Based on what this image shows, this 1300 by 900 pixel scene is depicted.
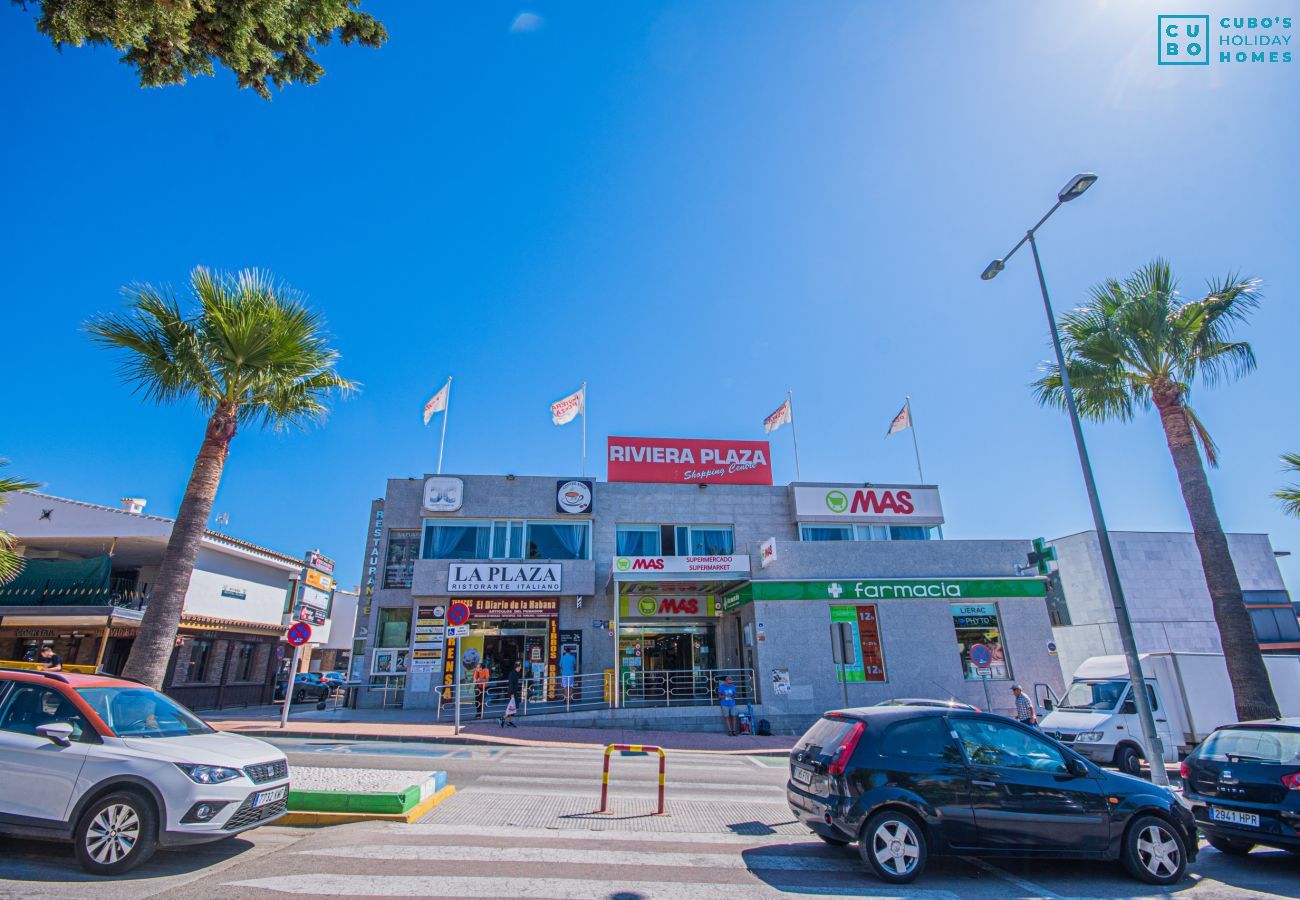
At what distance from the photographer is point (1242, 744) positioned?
25.7ft

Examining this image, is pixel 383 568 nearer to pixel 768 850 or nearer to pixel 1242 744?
pixel 768 850

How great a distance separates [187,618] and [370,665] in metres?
6.92

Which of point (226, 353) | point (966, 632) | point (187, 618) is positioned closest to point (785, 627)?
point (966, 632)

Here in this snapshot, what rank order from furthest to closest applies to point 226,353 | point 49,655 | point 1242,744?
point 49,655, point 226,353, point 1242,744

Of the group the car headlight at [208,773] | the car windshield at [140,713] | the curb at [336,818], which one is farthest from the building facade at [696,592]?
the car headlight at [208,773]

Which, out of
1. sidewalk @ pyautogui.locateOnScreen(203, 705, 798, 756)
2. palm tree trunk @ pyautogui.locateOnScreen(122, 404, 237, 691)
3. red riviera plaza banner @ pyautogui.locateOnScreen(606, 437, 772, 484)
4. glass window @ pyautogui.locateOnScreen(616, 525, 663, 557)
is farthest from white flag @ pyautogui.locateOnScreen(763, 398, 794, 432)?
palm tree trunk @ pyautogui.locateOnScreen(122, 404, 237, 691)

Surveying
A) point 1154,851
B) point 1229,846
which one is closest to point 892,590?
point 1229,846

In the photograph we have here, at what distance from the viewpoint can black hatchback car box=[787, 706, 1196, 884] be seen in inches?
238

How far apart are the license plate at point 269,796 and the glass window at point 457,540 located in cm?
1859

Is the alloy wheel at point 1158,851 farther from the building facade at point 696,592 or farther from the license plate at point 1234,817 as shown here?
the building facade at point 696,592

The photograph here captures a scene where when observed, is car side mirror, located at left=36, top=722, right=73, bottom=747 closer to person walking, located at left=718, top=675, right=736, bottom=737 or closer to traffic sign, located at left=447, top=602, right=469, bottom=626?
traffic sign, located at left=447, top=602, right=469, bottom=626

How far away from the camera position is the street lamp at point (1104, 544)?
1020 cm

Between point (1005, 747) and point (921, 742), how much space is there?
0.92 meters

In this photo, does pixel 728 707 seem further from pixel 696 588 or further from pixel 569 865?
pixel 569 865
